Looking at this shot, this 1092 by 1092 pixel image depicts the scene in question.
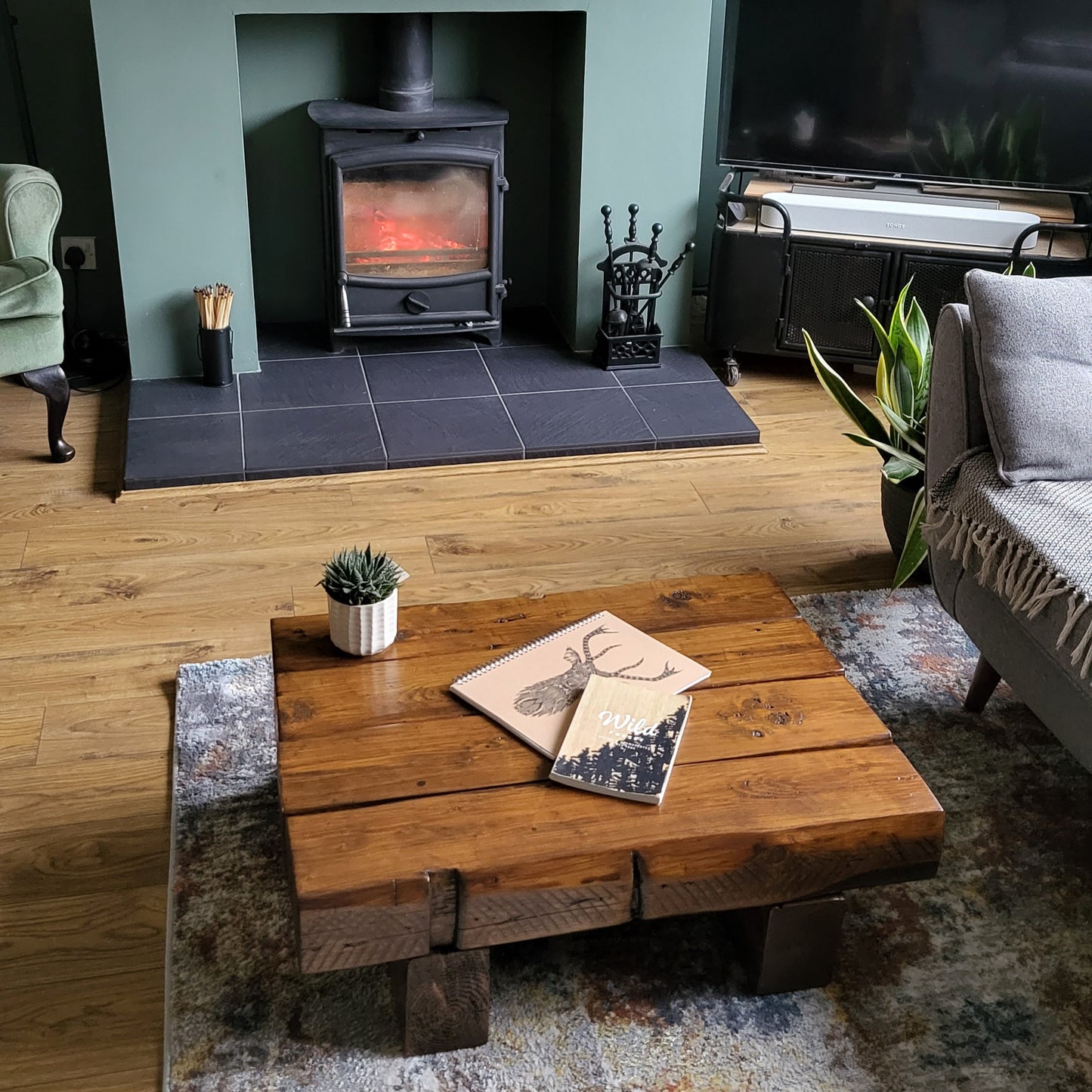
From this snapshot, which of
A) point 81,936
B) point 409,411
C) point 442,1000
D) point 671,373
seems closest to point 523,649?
point 442,1000

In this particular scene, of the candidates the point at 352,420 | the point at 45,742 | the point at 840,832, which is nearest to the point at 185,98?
the point at 352,420

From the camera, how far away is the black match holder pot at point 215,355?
138 inches

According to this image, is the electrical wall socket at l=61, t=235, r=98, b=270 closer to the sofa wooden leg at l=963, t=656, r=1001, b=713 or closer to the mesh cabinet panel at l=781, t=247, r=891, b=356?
the mesh cabinet panel at l=781, t=247, r=891, b=356

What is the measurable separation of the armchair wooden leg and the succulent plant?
160 cm

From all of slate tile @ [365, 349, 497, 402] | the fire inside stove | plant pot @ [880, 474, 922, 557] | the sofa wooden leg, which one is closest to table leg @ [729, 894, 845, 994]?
the sofa wooden leg

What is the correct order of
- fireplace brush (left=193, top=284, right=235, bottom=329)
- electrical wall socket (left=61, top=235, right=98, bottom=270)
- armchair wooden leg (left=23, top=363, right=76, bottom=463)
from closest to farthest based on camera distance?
1. armchair wooden leg (left=23, top=363, right=76, bottom=463)
2. fireplace brush (left=193, top=284, right=235, bottom=329)
3. electrical wall socket (left=61, top=235, right=98, bottom=270)

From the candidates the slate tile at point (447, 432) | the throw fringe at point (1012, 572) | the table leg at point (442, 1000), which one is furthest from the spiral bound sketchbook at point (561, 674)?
the slate tile at point (447, 432)

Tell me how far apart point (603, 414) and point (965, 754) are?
5.02ft

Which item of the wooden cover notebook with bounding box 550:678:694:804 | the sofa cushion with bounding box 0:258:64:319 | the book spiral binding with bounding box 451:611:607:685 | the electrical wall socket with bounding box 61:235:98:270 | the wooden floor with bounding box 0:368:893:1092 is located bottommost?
the wooden floor with bounding box 0:368:893:1092

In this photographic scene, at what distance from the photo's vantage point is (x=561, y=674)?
1.81 metres

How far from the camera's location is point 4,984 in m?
1.80

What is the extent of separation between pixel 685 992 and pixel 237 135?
2.52 m

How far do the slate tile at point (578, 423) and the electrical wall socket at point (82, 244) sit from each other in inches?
53.9

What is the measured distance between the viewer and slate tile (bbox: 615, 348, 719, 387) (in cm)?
373
